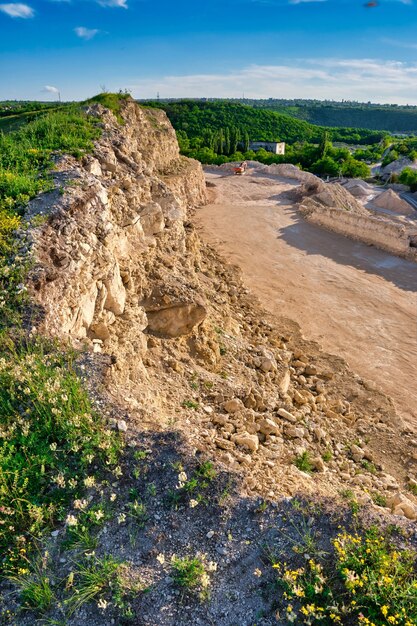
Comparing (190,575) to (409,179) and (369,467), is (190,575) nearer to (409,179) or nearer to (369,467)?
(369,467)

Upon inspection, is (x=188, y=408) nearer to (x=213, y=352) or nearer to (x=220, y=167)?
(x=213, y=352)

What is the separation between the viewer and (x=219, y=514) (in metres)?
5.08

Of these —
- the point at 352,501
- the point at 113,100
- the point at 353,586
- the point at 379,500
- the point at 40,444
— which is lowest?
the point at 379,500

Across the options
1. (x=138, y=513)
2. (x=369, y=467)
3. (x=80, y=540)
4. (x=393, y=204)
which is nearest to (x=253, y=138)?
(x=393, y=204)

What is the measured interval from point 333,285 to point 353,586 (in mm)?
18854

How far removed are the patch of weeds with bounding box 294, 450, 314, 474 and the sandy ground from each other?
5870 millimetres

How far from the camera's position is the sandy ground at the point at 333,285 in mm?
15477

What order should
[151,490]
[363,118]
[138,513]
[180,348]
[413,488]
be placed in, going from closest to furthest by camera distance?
[138,513] → [151,490] → [413,488] → [180,348] → [363,118]

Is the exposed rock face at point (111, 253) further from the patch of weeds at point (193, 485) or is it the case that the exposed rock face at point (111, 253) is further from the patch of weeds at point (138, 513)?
the patch of weeds at point (138, 513)

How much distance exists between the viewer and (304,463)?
7965mm

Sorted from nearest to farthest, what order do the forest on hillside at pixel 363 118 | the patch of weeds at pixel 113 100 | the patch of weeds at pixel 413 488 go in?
the patch of weeds at pixel 413 488
the patch of weeds at pixel 113 100
the forest on hillside at pixel 363 118

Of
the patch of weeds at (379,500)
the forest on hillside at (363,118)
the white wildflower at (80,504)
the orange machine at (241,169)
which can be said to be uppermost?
the forest on hillside at (363,118)

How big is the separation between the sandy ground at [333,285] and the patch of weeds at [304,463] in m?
5.87

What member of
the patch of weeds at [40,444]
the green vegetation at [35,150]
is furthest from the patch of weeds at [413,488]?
the green vegetation at [35,150]
